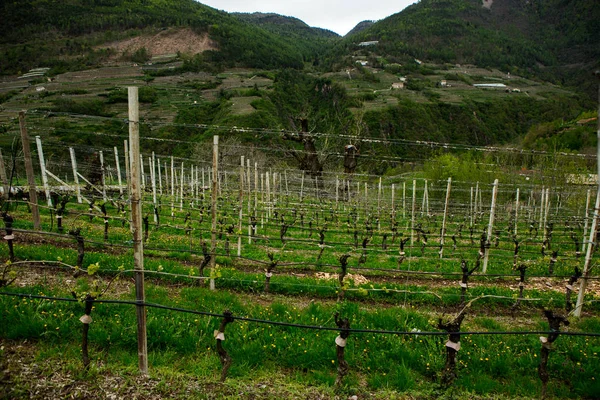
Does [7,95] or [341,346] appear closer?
[341,346]

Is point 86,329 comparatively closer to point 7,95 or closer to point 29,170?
point 29,170

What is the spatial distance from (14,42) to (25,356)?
539 feet

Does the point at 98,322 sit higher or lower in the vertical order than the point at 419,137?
lower

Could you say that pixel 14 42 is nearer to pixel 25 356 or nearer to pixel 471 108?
pixel 471 108

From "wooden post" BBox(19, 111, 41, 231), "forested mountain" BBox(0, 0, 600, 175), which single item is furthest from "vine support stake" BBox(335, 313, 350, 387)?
"forested mountain" BBox(0, 0, 600, 175)

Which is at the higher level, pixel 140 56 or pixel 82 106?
pixel 140 56

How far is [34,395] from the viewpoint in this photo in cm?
423

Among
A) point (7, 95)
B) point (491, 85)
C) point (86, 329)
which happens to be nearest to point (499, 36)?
point (491, 85)

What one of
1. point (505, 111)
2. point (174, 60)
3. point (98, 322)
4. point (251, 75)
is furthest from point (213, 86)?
point (98, 322)

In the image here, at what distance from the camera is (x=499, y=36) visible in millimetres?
148125

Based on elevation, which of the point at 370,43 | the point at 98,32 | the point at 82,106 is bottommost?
the point at 82,106

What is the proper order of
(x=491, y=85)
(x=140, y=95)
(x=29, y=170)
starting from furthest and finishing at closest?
(x=491, y=85) < (x=140, y=95) < (x=29, y=170)

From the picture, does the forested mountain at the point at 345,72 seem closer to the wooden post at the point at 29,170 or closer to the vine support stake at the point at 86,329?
the wooden post at the point at 29,170

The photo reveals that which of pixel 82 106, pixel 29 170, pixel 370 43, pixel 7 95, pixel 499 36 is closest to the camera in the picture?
pixel 29 170
